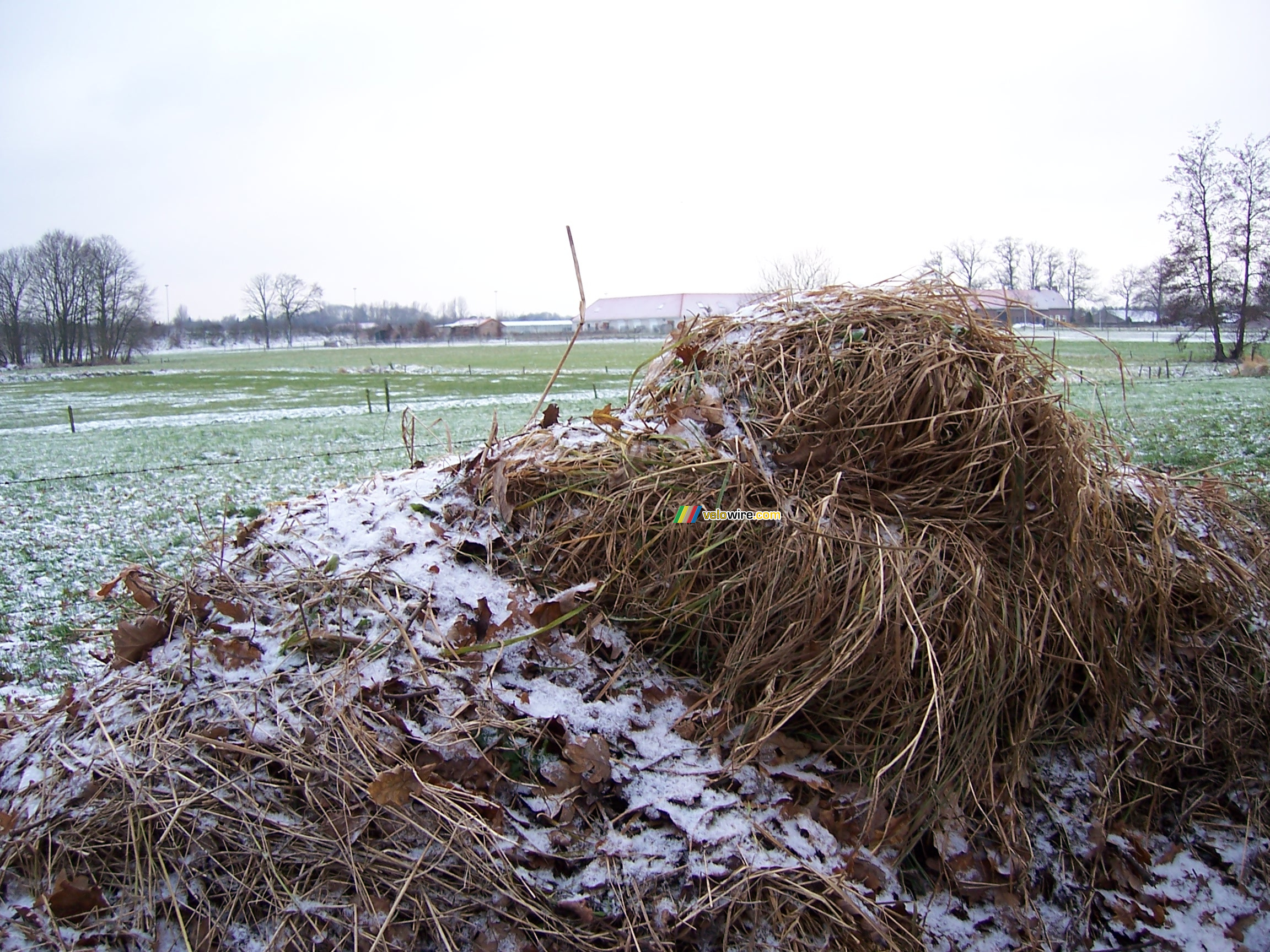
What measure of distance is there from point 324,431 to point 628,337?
4392 centimetres

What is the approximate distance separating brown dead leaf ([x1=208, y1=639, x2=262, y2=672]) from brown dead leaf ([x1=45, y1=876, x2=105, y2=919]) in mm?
574

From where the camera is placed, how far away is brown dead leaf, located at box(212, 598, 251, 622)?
218cm

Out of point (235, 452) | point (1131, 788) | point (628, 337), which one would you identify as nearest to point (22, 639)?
point (1131, 788)

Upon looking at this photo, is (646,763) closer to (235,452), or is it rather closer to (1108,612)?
(1108,612)

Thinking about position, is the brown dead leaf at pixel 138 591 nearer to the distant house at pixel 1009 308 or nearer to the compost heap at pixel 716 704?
the compost heap at pixel 716 704

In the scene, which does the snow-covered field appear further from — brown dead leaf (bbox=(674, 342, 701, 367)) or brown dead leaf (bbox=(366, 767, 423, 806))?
brown dead leaf (bbox=(674, 342, 701, 367))

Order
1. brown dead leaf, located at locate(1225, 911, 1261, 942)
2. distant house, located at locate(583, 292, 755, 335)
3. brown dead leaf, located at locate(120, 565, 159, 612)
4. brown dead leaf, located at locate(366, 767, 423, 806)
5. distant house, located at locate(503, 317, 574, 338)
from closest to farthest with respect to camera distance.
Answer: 1. brown dead leaf, located at locate(366, 767, 423, 806)
2. brown dead leaf, located at locate(1225, 911, 1261, 942)
3. brown dead leaf, located at locate(120, 565, 159, 612)
4. distant house, located at locate(583, 292, 755, 335)
5. distant house, located at locate(503, 317, 574, 338)

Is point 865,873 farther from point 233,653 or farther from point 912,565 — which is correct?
point 233,653

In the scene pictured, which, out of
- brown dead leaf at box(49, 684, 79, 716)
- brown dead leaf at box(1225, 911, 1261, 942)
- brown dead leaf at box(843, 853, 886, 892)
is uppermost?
brown dead leaf at box(49, 684, 79, 716)

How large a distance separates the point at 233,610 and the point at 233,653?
169mm

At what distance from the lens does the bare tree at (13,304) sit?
51656 millimetres

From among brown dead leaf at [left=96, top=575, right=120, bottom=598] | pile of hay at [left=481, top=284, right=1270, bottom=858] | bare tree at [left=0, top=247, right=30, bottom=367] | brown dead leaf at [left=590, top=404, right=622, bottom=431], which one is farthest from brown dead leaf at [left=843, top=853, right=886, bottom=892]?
bare tree at [left=0, top=247, right=30, bottom=367]

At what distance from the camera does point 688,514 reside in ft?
7.60

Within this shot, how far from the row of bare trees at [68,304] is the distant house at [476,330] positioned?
29.0 metres
